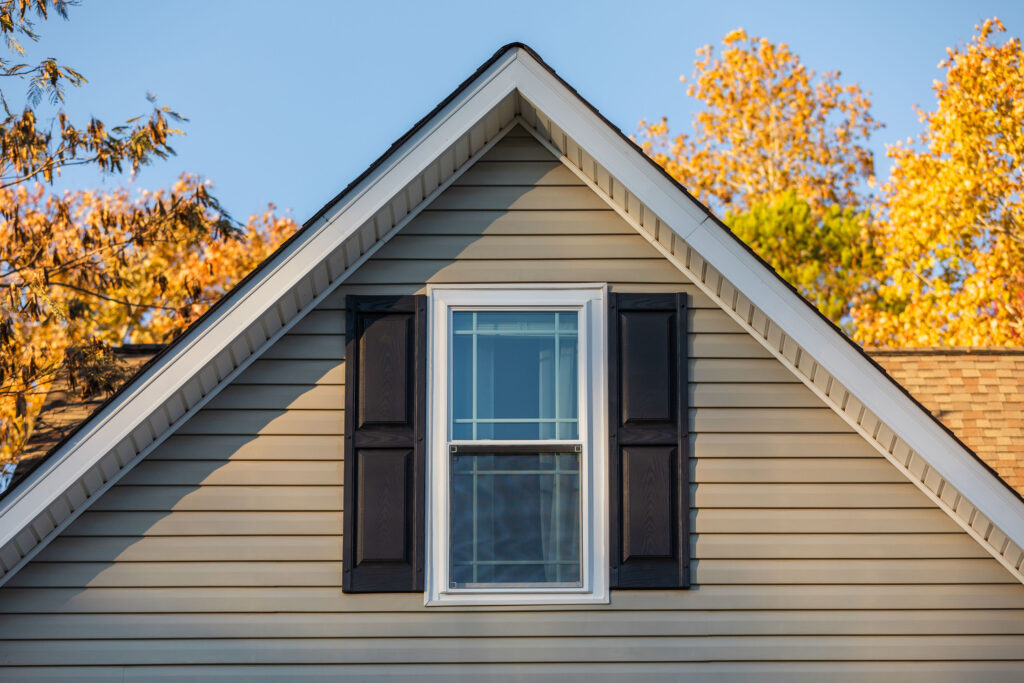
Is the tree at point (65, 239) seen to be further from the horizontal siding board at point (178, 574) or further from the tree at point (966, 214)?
the tree at point (966, 214)

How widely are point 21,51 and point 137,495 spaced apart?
7.72m

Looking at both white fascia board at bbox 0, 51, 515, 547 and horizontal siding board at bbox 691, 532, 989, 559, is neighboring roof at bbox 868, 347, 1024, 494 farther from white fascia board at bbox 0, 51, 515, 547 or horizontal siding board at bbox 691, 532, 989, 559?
white fascia board at bbox 0, 51, 515, 547

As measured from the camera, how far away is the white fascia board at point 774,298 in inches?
223

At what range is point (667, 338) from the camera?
20.1 ft

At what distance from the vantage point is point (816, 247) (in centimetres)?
2547

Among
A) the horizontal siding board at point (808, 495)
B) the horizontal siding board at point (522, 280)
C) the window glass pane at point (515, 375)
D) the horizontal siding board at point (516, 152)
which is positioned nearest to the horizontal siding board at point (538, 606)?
the horizontal siding board at point (808, 495)

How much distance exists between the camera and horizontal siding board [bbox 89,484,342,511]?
5922mm

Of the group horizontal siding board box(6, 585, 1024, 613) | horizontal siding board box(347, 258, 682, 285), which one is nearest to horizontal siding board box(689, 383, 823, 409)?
horizontal siding board box(347, 258, 682, 285)

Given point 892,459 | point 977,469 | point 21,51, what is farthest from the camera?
point 21,51

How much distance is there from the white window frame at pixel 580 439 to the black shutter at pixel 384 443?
0.06 metres

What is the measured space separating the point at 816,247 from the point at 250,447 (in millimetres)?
21484

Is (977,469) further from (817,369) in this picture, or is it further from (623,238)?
(623,238)

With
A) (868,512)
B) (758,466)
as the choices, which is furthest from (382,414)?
(868,512)

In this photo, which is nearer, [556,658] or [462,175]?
[556,658]
